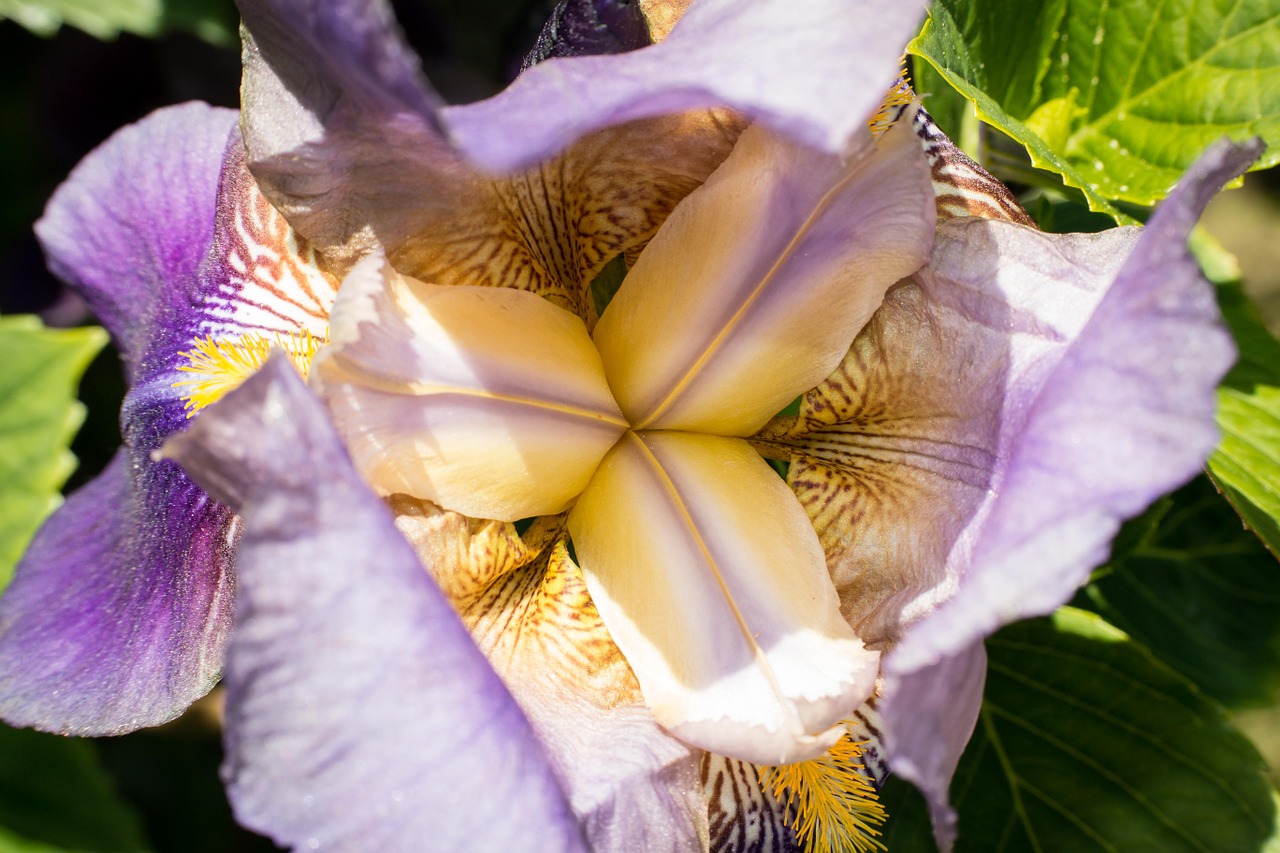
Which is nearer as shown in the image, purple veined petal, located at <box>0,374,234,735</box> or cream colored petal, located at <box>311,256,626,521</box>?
cream colored petal, located at <box>311,256,626,521</box>

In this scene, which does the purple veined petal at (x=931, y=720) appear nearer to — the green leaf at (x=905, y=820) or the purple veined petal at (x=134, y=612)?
the green leaf at (x=905, y=820)

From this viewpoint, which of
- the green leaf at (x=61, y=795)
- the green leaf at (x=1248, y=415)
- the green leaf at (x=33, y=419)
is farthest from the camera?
the green leaf at (x=61, y=795)

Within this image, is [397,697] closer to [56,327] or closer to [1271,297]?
[56,327]

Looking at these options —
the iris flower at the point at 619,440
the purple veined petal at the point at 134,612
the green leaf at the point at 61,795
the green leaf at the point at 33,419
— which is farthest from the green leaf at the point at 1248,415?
the green leaf at the point at 61,795

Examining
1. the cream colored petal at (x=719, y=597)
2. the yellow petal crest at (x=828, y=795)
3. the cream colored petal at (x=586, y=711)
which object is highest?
the cream colored petal at (x=719, y=597)

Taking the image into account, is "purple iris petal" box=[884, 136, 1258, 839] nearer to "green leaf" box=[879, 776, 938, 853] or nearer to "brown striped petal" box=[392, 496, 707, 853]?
"brown striped petal" box=[392, 496, 707, 853]

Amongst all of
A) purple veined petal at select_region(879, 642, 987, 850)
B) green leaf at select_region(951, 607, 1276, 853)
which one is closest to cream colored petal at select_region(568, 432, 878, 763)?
purple veined petal at select_region(879, 642, 987, 850)

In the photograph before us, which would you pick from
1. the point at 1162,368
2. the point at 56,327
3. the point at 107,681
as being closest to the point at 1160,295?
the point at 1162,368
